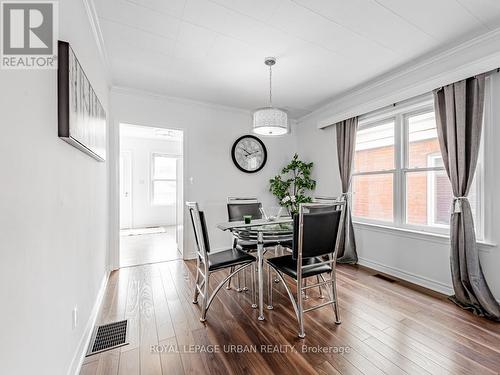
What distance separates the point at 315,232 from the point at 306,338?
81cm

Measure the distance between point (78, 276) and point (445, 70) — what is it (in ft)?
12.6

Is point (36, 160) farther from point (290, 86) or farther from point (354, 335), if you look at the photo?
point (290, 86)

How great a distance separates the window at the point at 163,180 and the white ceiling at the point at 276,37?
12.5 ft

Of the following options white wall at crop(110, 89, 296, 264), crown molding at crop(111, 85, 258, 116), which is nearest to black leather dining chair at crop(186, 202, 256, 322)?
white wall at crop(110, 89, 296, 264)

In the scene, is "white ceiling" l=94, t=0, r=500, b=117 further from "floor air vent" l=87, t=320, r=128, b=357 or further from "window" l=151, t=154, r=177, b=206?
"window" l=151, t=154, r=177, b=206

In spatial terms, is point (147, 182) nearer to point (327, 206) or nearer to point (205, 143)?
point (205, 143)

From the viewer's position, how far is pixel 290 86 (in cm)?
336

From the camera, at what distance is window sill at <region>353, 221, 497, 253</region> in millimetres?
2299

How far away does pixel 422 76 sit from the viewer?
2727 millimetres

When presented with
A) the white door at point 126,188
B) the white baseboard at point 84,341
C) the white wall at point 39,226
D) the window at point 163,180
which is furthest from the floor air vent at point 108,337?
the window at point 163,180

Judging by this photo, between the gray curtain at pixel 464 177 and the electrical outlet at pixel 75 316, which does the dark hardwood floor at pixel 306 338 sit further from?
the electrical outlet at pixel 75 316

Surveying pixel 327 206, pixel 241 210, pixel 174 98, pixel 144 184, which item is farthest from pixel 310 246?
pixel 144 184

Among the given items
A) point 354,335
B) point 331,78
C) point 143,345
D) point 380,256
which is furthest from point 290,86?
point 143,345

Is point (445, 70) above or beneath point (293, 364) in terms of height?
above
